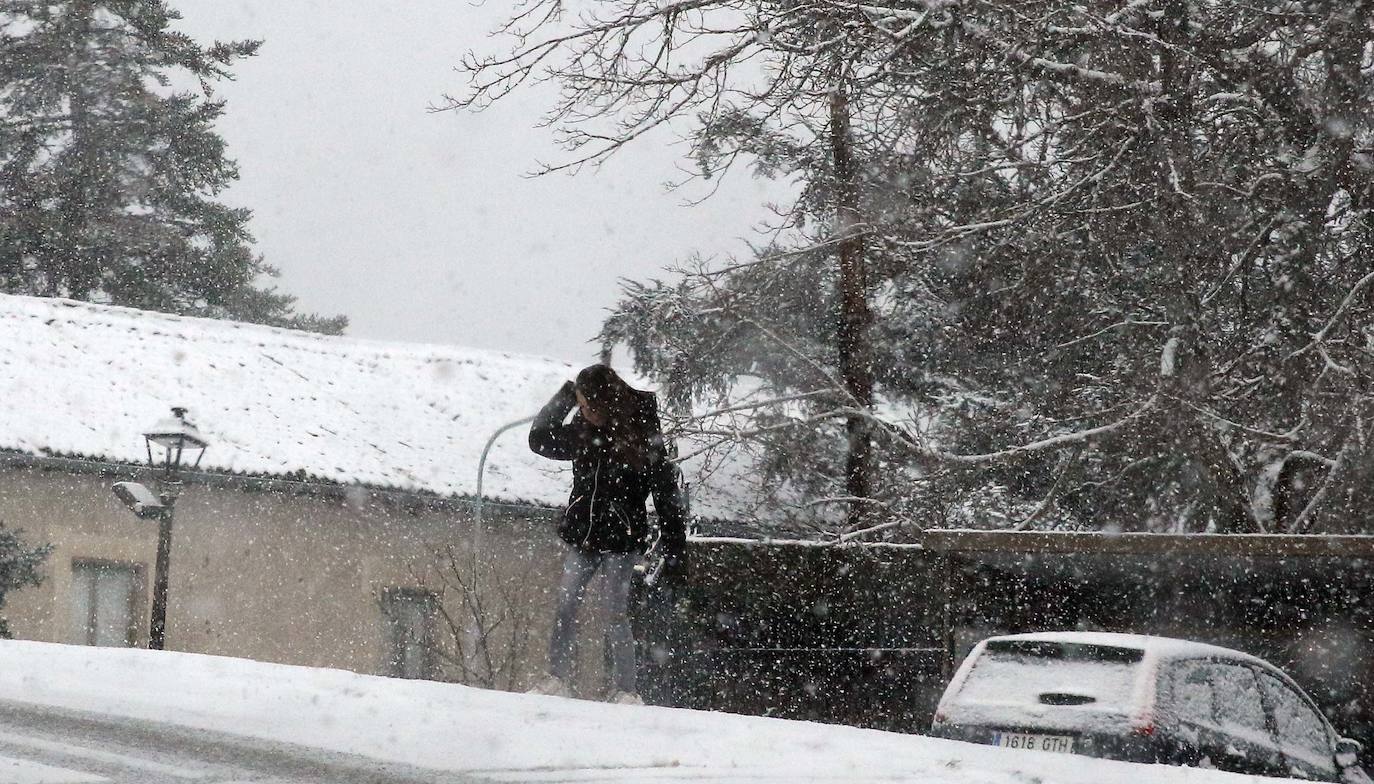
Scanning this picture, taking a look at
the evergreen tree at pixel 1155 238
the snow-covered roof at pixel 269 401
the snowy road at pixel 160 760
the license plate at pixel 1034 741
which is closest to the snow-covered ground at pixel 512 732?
the snowy road at pixel 160 760

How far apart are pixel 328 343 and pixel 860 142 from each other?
13977 mm

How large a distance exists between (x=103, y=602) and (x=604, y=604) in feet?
41.3

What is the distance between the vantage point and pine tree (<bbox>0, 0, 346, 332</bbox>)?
95.7ft

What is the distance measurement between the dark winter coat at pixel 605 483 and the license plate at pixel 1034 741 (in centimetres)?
182

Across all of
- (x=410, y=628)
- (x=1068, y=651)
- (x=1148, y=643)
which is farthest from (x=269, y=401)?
(x=1148, y=643)

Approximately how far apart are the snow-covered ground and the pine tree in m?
24.8

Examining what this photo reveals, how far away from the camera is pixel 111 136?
30.2 m

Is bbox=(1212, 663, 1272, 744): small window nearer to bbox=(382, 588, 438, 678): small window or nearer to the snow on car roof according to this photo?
the snow on car roof

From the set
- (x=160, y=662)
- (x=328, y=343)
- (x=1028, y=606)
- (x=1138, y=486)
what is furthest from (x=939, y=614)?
(x=328, y=343)

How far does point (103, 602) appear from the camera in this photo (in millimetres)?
17969

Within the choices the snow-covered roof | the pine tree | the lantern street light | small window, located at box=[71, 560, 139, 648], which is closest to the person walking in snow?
the lantern street light

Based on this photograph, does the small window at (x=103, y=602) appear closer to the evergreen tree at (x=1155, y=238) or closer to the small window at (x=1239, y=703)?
the evergreen tree at (x=1155, y=238)

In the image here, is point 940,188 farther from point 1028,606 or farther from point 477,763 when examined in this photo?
point 477,763

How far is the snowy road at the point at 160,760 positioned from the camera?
4336mm
